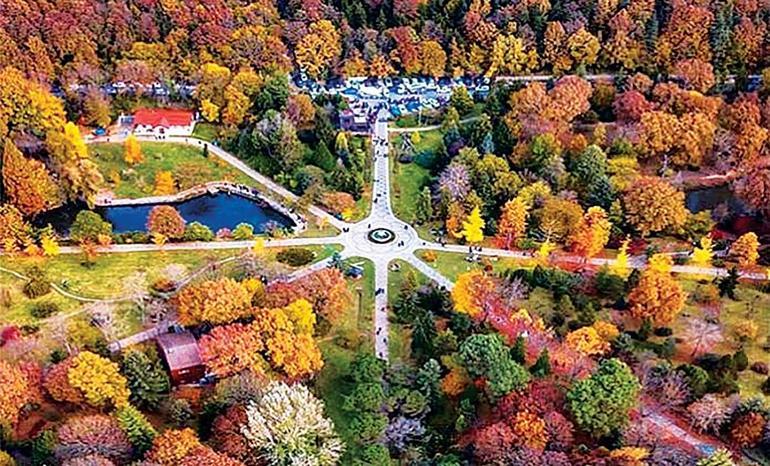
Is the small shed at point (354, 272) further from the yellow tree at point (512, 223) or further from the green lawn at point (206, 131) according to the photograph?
the green lawn at point (206, 131)

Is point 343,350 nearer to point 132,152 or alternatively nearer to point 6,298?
point 6,298

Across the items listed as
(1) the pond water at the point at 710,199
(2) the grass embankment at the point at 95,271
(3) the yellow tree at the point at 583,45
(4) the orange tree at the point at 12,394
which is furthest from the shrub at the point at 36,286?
(3) the yellow tree at the point at 583,45

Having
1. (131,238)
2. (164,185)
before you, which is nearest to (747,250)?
(131,238)

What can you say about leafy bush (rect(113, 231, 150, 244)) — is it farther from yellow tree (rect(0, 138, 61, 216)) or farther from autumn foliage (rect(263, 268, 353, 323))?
autumn foliage (rect(263, 268, 353, 323))

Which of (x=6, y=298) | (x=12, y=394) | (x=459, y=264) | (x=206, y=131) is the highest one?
(x=206, y=131)

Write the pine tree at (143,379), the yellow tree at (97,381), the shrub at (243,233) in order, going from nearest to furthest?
the yellow tree at (97,381) < the pine tree at (143,379) < the shrub at (243,233)
